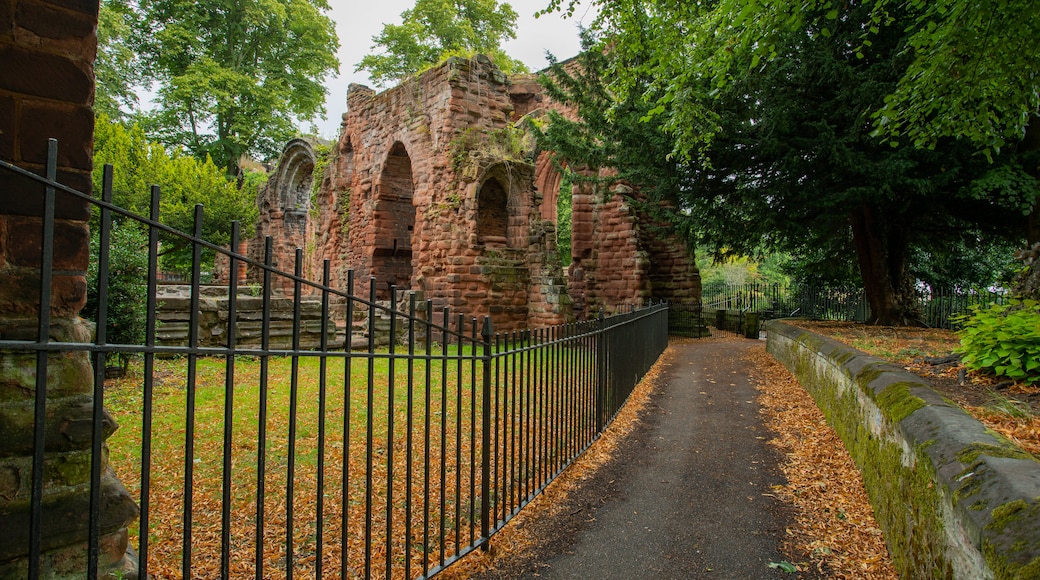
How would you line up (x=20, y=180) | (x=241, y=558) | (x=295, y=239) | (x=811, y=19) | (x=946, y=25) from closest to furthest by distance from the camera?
(x=20, y=180)
(x=241, y=558)
(x=946, y=25)
(x=811, y=19)
(x=295, y=239)

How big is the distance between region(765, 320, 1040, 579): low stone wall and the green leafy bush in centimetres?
69

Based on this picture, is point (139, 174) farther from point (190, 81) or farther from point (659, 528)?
point (659, 528)

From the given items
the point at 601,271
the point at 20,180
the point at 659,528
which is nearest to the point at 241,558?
the point at 20,180

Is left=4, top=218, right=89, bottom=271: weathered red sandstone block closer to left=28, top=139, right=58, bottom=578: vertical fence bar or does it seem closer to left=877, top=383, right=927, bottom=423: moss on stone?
left=28, top=139, right=58, bottom=578: vertical fence bar

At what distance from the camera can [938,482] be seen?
2.48 metres

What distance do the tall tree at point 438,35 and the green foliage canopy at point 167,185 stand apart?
11.4 meters

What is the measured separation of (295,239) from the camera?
2517cm

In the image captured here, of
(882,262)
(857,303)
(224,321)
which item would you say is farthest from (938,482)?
(857,303)

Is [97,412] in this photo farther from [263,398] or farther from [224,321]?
[224,321]

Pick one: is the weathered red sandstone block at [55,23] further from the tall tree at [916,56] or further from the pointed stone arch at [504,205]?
the pointed stone arch at [504,205]

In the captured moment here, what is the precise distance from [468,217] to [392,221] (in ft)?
14.2

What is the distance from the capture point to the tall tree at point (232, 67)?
77.1ft

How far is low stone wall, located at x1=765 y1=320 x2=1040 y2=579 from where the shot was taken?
186 centimetres

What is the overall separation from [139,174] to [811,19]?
57.4 ft
